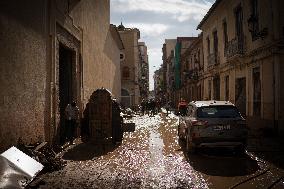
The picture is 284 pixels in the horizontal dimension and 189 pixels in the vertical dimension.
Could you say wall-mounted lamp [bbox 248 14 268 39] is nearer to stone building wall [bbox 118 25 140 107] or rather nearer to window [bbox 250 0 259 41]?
window [bbox 250 0 259 41]

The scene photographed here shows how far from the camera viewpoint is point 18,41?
28.2 ft

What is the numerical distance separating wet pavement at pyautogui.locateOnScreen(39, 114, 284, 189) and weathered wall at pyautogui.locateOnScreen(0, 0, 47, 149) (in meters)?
1.35

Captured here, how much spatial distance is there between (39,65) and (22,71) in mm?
1478

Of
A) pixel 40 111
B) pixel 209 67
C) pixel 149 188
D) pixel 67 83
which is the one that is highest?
pixel 209 67

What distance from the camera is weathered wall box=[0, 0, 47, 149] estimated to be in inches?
306

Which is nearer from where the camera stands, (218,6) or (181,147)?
(181,147)

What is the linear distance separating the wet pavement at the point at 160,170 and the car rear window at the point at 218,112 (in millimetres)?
1199

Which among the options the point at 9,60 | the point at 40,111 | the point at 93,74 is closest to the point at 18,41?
the point at 9,60

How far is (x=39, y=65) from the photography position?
10312mm

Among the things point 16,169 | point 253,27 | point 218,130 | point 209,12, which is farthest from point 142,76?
point 16,169

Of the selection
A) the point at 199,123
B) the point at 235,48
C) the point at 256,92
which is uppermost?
the point at 235,48

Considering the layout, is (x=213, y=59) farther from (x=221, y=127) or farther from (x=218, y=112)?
(x=221, y=127)

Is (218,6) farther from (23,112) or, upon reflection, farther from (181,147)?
(23,112)

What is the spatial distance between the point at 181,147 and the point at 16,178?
6935 millimetres
